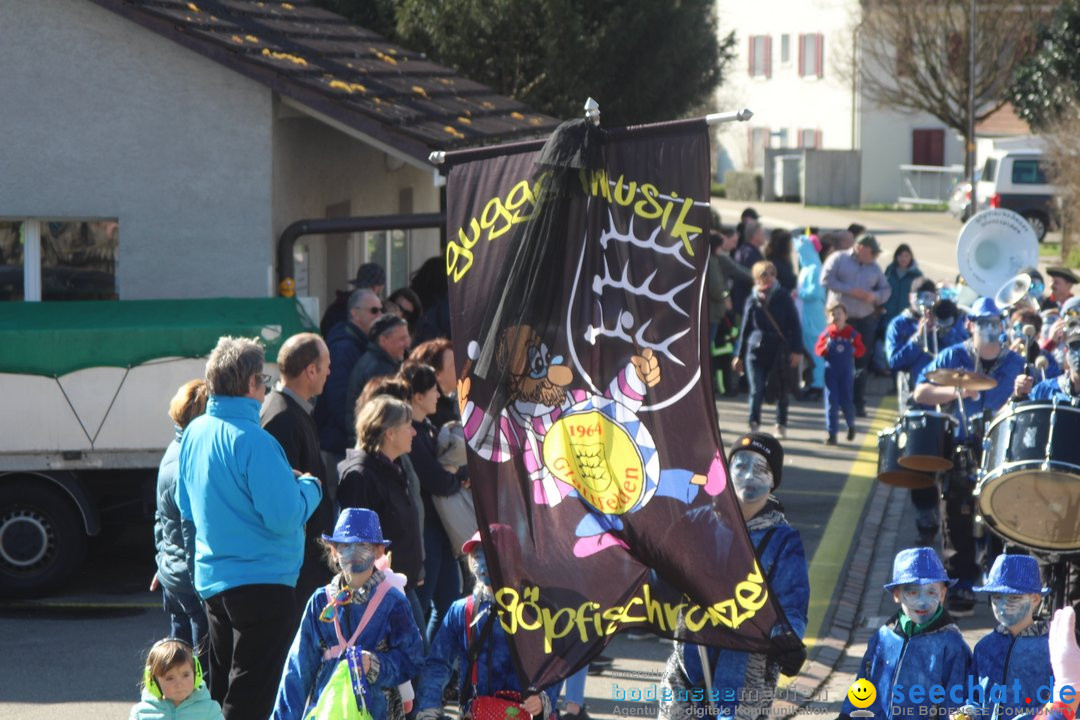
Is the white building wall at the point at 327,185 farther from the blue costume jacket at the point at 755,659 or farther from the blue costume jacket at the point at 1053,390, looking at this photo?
the blue costume jacket at the point at 755,659

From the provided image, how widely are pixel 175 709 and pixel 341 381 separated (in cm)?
404

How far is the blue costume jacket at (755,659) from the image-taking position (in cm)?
591

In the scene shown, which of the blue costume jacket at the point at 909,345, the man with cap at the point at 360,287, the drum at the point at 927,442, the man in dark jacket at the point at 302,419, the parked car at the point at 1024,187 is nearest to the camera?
the man in dark jacket at the point at 302,419

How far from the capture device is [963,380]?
10.2 m

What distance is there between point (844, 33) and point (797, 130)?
7.10 m

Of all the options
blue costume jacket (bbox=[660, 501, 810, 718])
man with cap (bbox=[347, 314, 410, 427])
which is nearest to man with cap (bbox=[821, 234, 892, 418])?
man with cap (bbox=[347, 314, 410, 427])

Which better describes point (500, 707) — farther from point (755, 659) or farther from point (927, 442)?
point (927, 442)

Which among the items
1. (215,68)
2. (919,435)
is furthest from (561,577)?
(215,68)

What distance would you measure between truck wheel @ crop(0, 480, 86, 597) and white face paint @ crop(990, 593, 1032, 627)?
240 inches

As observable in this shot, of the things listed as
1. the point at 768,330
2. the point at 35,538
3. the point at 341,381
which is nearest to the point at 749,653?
the point at 341,381

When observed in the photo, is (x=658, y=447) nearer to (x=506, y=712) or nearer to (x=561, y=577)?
(x=561, y=577)

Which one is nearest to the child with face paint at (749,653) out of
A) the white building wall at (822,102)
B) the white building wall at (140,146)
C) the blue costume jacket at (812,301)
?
the white building wall at (140,146)

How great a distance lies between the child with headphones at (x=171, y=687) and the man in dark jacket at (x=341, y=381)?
3.00 metres

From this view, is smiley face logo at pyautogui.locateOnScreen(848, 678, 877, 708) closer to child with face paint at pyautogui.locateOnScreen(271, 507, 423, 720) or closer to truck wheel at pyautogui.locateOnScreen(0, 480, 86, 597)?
child with face paint at pyautogui.locateOnScreen(271, 507, 423, 720)
